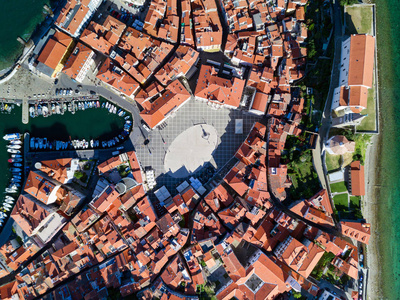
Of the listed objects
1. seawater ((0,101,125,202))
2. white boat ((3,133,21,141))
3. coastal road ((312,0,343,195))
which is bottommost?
white boat ((3,133,21,141))

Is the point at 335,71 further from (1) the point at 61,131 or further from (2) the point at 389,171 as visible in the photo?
(1) the point at 61,131

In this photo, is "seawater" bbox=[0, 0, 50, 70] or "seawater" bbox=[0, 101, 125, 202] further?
"seawater" bbox=[0, 0, 50, 70]

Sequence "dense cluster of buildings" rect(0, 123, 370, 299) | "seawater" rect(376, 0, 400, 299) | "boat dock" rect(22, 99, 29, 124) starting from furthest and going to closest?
"boat dock" rect(22, 99, 29, 124), "seawater" rect(376, 0, 400, 299), "dense cluster of buildings" rect(0, 123, 370, 299)

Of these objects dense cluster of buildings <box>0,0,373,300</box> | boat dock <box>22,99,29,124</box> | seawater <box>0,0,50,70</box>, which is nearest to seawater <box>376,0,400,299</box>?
dense cluster of buildings <box>0,0,373,300</box>

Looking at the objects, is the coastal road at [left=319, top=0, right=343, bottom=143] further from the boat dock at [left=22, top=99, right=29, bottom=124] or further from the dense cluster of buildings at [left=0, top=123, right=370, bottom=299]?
the boat dock at [left=22, top=99, right=29, bottom=124]

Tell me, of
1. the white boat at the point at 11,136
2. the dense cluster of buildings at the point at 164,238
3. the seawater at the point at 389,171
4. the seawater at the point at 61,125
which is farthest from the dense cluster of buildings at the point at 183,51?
the seawater at the point at 389,171

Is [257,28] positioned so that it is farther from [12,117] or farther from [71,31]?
[12,117]

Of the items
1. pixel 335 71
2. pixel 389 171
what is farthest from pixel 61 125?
pixel 389 171

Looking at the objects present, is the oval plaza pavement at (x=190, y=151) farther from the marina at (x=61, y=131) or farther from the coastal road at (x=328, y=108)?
the coastal road at (x=328, y=108)
